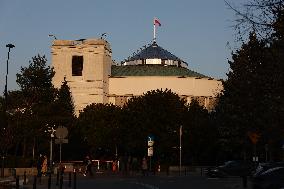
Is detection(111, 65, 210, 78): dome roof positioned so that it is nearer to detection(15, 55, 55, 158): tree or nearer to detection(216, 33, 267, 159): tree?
detection(15, 55, 55, 158): tree

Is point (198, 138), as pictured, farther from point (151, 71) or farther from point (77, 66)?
point (151, 71)

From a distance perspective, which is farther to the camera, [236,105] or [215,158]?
[215,158]

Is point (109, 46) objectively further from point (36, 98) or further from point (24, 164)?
point (24, 164)

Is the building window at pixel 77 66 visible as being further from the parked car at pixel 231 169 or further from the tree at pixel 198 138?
the parked car at pixel 231 169

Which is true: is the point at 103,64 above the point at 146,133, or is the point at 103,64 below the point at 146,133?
above

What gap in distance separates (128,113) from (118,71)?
7550 cm

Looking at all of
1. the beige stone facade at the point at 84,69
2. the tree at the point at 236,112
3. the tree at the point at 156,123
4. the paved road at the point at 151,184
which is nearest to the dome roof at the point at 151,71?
the beige stone facade at the point at 84,69

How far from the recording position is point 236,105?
62.5m

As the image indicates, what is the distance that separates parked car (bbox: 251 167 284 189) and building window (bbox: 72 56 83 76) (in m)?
115

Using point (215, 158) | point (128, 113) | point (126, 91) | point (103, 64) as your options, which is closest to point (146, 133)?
point (128, 113)

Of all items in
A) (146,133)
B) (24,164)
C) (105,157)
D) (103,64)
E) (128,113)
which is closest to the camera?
(24,164)

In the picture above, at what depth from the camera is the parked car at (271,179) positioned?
80.9 feet

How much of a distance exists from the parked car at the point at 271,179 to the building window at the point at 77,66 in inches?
4514

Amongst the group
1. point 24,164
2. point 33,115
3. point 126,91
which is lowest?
point 24,164
